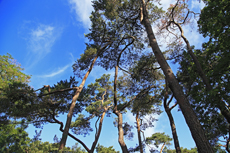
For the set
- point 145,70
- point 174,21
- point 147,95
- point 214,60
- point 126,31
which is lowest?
point 214,60

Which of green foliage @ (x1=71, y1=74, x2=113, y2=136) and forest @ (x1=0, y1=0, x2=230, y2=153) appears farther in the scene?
green foliage @ (x1=71, y1=74, x2=113, y2=136)

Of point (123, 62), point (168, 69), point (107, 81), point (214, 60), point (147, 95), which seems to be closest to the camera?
point (168, 69)

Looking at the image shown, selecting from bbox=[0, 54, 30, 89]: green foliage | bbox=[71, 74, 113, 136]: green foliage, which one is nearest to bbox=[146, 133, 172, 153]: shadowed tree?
bbox=[71, 74, 113, 136]: green foliage

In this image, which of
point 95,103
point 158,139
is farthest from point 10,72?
point 158,139

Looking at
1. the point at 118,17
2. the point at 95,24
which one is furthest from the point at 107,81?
the point at 118,17

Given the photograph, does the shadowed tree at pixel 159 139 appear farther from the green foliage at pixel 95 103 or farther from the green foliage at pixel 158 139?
the green foliage at pixel 95 103

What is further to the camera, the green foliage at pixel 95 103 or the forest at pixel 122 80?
the green foliage at pixel 95 103

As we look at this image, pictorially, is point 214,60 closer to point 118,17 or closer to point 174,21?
point 174,21

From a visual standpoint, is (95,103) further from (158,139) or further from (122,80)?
(158,139)

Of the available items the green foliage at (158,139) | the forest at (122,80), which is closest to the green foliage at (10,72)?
the forest at (122,80)

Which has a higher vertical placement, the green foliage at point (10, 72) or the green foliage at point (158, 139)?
the green foliage at point (10, 72)

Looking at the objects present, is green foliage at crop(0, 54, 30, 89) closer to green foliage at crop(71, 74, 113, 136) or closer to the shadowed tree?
green foliage at crop(71, 74, 113, 136)

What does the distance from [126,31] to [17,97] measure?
9.63 metres

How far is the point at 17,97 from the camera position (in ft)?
31.8
